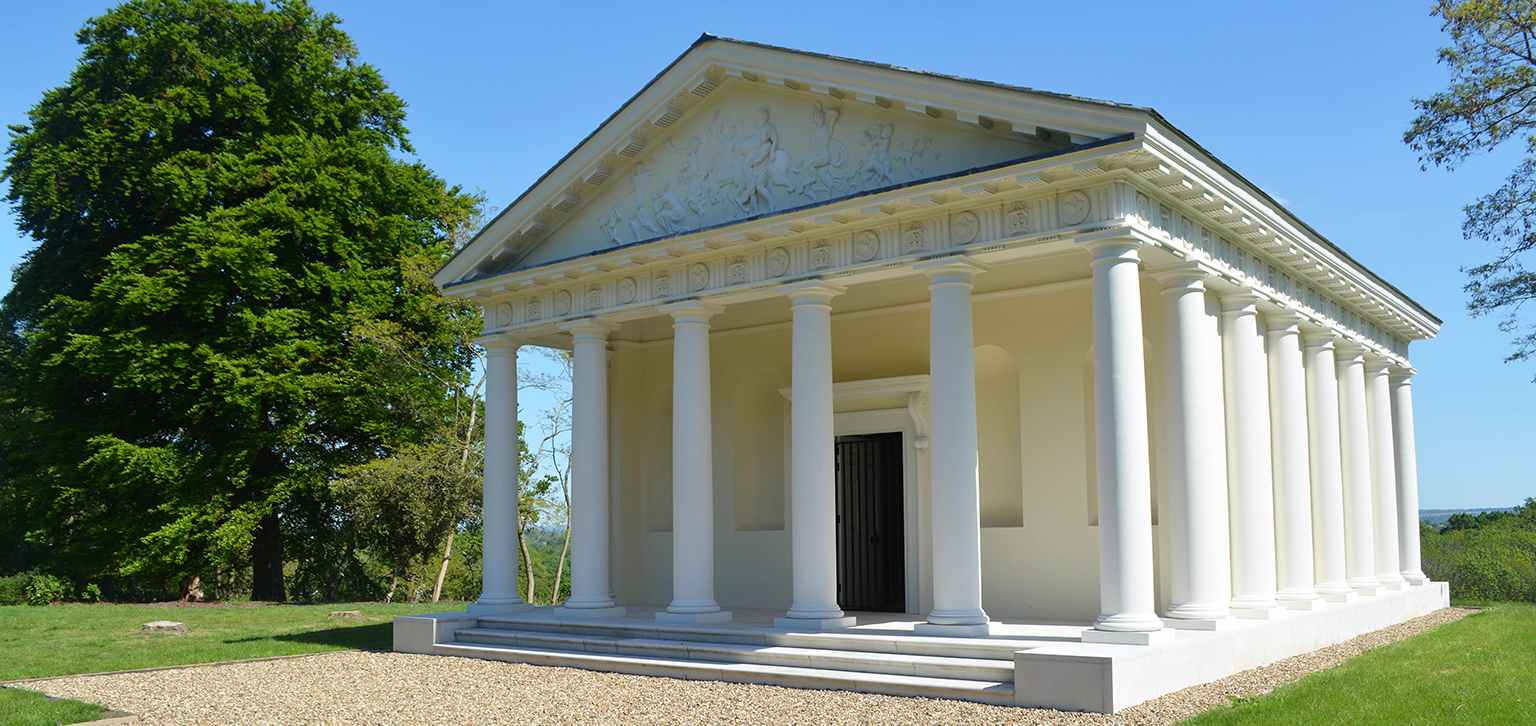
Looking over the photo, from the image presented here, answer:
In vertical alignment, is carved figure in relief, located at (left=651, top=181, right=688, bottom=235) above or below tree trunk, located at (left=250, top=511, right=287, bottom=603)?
above

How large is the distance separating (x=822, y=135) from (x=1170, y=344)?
15.4 ft

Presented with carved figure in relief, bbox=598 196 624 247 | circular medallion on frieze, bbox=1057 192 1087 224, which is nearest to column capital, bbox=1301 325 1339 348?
circular medallion on frieze, bbox=1057 192 1087 224

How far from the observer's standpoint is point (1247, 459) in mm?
13383

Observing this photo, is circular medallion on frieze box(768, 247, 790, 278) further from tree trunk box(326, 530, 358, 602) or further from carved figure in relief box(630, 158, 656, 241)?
tree trunk box(326, 530, 358, 602)

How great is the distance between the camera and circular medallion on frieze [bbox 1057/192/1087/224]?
1121 cm

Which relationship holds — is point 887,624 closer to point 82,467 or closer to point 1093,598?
point 1093,598

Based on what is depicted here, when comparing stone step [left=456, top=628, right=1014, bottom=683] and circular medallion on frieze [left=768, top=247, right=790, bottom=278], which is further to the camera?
circular medallion on frieze [left=768, top=247, right=790, bottom=278]

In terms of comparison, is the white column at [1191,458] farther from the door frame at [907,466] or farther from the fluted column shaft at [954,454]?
the door frame at [907,466]

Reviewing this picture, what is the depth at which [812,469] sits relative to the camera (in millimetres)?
13039

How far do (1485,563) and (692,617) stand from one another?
67.8 feet

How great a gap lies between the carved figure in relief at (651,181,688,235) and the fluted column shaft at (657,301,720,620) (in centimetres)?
113

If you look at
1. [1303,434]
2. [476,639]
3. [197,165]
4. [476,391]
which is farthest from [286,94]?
[1303,434]

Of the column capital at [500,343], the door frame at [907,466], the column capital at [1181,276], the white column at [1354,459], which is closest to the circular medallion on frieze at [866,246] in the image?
the column capital at [1181,276]

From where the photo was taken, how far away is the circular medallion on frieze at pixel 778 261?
1350 cm
